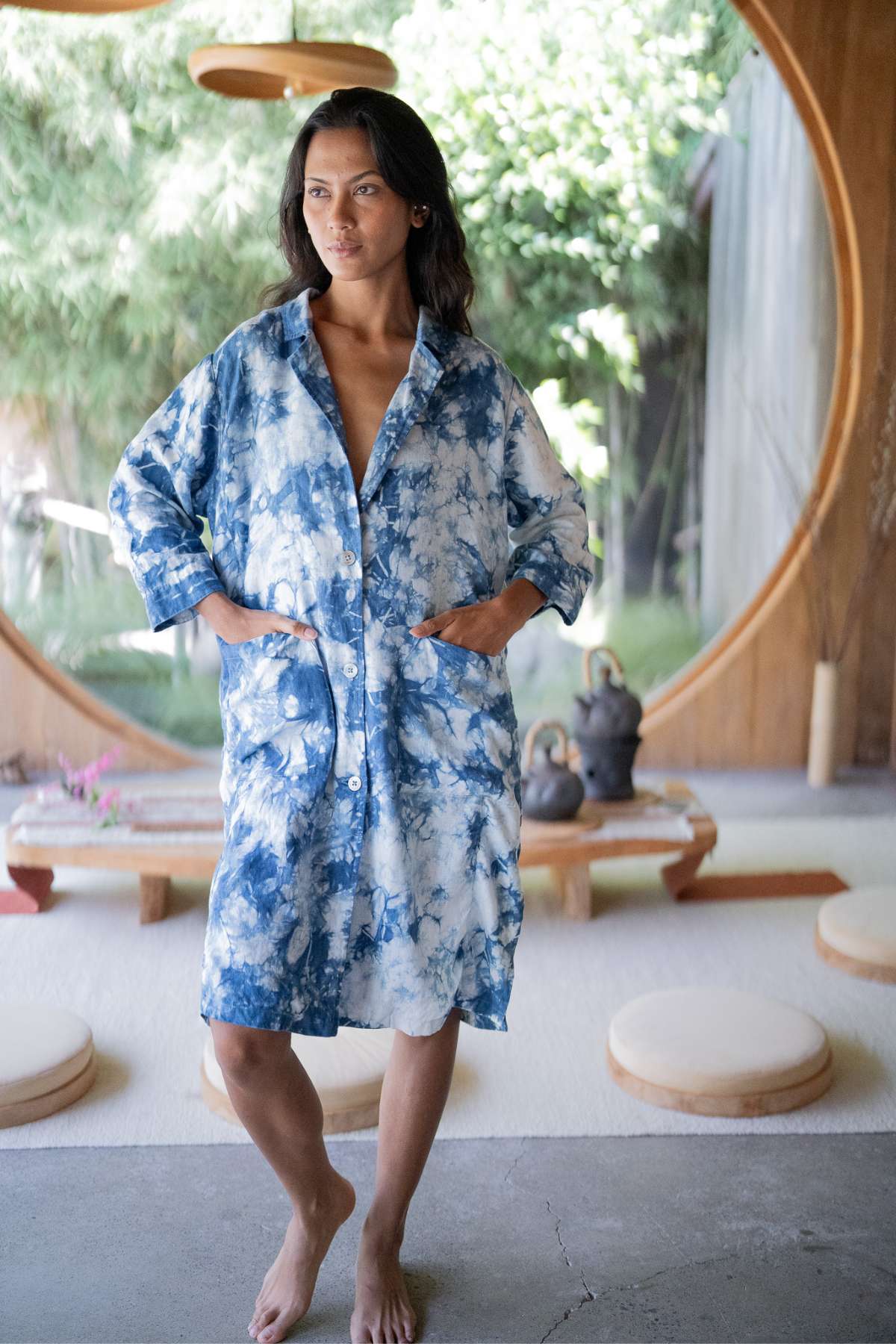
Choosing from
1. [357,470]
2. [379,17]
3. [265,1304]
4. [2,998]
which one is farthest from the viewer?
[379,17]

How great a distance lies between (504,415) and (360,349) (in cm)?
20

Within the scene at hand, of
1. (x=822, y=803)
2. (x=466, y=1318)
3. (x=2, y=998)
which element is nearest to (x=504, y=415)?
(x=466, y=1318)

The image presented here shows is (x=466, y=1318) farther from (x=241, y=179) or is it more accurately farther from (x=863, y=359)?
(x=241, y=179)

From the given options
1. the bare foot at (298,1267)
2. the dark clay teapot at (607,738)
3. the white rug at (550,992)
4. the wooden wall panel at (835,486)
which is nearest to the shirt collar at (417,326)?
the bare foot at (298,1267)

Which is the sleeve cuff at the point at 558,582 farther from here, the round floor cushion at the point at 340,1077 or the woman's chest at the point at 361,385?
the round floor cushion at the point at 340,1077

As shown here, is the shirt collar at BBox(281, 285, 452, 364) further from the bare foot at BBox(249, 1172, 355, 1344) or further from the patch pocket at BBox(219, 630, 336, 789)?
the bare foot at BBox(249, 1172, 355, 1344)

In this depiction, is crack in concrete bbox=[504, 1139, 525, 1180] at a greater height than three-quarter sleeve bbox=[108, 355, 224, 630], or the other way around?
three-quarter sleeve bbox=[108, 355, 224, 630]

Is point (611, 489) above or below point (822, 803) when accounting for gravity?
above

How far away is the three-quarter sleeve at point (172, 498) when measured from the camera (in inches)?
71.5

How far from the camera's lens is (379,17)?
5406 mm

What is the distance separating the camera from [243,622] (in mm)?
1779

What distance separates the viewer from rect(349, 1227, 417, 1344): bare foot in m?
1.89

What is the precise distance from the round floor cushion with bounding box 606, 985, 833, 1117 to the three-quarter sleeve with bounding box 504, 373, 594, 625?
3.26 feet

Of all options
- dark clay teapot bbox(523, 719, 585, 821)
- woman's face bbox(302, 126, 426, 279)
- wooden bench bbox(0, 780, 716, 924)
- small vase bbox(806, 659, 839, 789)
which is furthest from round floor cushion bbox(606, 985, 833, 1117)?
small vase bbox(806, 659, 839, 789)
